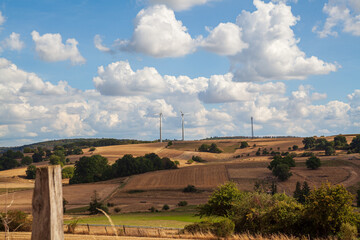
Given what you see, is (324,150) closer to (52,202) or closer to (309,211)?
(309,211)

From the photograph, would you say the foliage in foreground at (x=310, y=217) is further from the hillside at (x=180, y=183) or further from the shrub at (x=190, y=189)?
the shrub at (x=190, y=189)

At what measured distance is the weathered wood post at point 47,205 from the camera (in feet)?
17.7

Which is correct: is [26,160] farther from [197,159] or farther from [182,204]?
[182,204]

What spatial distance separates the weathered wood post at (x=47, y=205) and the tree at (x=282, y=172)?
10565cm

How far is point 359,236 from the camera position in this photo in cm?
3183

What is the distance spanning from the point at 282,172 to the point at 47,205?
10586 cm

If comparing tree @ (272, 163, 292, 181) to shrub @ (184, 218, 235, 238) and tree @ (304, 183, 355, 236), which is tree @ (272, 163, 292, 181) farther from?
shrub @ (184, 218, 235, 238)

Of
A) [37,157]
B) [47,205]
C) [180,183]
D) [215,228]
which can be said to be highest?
[47,205]

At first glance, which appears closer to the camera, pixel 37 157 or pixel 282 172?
pixel 282 172

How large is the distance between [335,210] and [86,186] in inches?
3939

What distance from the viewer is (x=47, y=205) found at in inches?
213

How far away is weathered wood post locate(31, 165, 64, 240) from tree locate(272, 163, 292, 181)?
→ 106m

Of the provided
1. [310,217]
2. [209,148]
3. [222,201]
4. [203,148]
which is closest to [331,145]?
[209,148]

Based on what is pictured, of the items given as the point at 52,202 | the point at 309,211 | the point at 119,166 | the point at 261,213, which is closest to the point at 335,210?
the point at 309,211
